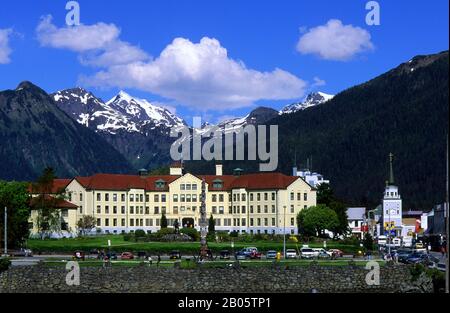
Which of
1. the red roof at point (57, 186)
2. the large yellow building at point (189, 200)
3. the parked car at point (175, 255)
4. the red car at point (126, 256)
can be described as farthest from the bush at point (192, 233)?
the red car at point (126, 256)

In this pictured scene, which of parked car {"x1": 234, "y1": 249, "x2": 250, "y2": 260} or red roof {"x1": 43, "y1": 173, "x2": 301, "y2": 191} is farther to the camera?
red roof {"x1": 43, "y1": 173, "x2": 301, "y2": 191}

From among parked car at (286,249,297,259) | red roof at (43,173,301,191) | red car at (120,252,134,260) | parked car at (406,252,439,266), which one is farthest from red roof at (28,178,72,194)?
parked car at (406,252,439,266)

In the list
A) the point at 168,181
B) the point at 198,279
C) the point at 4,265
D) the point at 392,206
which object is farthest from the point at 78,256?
the point at 392,206

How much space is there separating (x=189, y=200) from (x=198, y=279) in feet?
283

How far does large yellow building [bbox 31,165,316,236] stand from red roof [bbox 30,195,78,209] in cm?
676

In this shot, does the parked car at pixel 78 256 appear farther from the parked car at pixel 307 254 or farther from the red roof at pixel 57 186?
the red roof at pixel 57 186

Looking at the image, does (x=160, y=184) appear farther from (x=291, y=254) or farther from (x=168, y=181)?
(x=291, y=254)

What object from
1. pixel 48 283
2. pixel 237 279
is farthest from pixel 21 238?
pixel 237 279

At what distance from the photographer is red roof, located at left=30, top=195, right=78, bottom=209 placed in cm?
13200

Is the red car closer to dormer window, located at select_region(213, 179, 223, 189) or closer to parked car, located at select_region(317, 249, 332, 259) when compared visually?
parked car, located at select_region(317, 249, 332, 259)

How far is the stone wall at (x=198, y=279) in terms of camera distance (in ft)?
238

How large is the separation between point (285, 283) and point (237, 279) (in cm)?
397

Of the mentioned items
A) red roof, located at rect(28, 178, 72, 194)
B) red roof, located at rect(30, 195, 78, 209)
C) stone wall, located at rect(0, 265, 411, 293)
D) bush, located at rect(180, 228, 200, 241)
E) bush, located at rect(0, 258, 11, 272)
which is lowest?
stone wall, located at rect(0, 265, 411, 293)

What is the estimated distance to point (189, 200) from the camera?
159250mm
